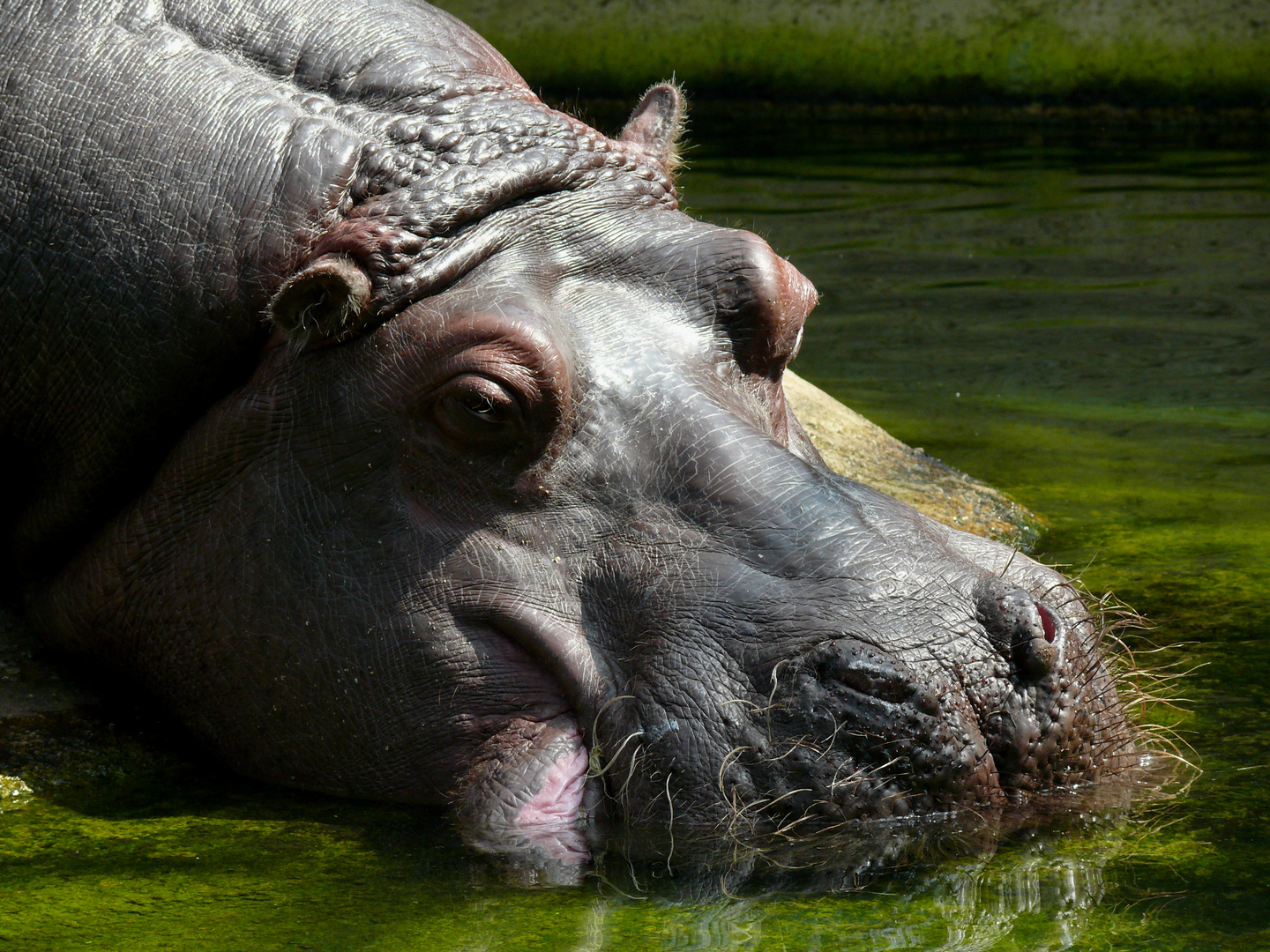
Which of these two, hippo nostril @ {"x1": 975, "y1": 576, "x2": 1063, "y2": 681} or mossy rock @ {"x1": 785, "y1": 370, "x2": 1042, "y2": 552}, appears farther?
mossy rock @ {"x1": 785, "y1": 370, "x2": 1042, "y2": 552}

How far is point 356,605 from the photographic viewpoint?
3.67m

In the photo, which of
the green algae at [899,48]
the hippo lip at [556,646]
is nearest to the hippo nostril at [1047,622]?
the hippo lip at [556,646]

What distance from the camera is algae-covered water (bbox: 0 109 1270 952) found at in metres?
3.07

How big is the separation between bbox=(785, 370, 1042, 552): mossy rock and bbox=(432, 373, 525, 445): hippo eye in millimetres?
2543

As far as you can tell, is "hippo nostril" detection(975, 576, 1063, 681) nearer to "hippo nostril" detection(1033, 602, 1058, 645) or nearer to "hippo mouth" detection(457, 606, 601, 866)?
"hippo nostril" detection(1033, 602, 1058, 645)

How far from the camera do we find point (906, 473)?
6.36 meters

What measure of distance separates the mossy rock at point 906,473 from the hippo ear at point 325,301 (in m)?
2.67

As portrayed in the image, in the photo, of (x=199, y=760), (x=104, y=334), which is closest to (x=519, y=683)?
(x=199, y=760)

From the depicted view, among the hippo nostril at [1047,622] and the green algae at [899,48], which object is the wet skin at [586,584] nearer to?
the hippo nostril at [1047,622]

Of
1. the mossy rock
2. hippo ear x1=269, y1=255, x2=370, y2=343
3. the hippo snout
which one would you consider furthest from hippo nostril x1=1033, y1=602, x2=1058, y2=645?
the mossy rock

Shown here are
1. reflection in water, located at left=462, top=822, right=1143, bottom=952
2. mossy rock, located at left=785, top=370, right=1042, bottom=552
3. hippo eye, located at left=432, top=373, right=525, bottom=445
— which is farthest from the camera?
mossy rock, located at left=785, top=370, right=1042, bottom=552

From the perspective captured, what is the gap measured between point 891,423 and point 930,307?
2330 mm

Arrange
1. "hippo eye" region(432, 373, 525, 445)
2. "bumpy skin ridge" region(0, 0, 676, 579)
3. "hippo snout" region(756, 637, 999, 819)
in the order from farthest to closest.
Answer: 1. "bumpy skin ridge" region(0, 0, 676, 579)
2. "hippo eye" region(432, 373, 525, 445)
3. "hippo snout" region(756, 637, 999, 819)

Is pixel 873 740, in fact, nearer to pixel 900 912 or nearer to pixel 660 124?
pixel 900 912
